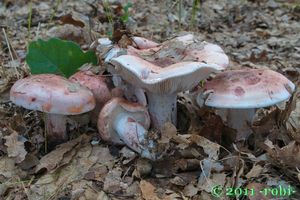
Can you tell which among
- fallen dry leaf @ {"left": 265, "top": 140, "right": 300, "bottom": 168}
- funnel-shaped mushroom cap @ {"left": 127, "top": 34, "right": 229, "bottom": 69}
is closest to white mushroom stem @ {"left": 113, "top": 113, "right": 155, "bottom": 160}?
funnel-shaped mushroom cap @ {"left": 127, "top": 34, "right": 229, "bottom": 69}

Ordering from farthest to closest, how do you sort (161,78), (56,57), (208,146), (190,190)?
(56,57), (208,146), (190,190), (161,78)

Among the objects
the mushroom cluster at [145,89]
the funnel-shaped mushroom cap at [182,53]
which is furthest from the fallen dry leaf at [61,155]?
the funnel-shaped mushroom cap at [182,53]

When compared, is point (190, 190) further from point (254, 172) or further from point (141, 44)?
point (141, 44)

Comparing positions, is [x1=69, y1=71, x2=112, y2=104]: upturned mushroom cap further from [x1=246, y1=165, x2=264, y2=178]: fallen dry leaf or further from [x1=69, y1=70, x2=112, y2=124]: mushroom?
[x1=246, y1=165, x2=264, y2=178]: fallen dry leaf

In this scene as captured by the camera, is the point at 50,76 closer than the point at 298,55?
Yes

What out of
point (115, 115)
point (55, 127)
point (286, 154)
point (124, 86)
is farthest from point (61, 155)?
point (286, 154)

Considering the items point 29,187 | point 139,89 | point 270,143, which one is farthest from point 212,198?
point 29,187

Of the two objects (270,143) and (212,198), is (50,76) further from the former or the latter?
(270,143)
